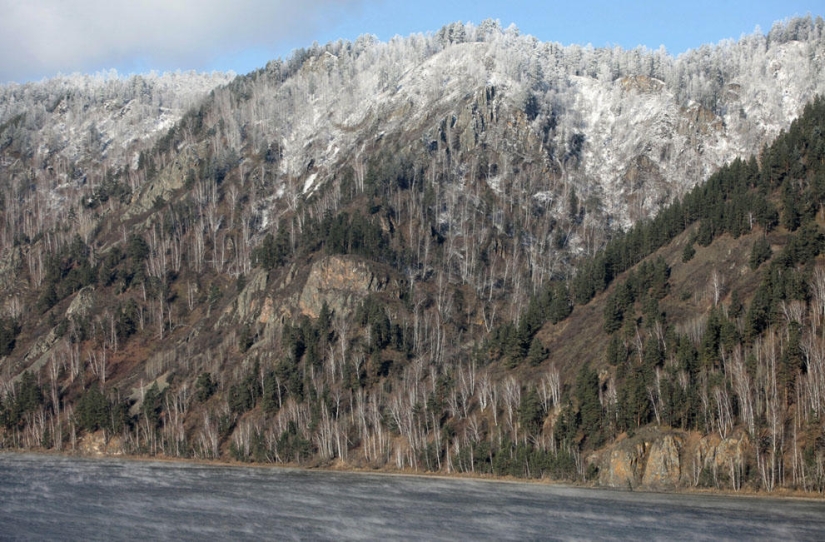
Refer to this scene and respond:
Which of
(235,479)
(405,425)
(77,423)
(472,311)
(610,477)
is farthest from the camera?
(472,311)

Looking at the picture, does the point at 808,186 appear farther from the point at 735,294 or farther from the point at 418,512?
the point at 418,512

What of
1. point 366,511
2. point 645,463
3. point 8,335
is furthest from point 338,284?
point 366,511

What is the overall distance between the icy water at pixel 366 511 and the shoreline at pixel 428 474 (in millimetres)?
2332

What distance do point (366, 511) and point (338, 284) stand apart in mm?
82828

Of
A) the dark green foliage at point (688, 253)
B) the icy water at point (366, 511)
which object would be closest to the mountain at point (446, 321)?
the dark green foliage at point (688, 253)

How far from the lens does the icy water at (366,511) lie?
189ft

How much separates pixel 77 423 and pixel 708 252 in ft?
343

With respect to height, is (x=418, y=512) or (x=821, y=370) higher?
(x=821, y=370)

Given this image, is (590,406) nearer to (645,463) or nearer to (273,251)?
(645,463)

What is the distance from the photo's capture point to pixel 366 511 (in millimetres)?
67812

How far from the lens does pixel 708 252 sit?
386 feet

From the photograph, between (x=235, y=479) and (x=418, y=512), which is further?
(x=235, y=479)

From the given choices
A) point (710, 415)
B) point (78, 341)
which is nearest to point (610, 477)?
point (710, 415)

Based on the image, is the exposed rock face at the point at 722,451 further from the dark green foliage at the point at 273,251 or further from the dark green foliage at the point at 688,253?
the dark green foliage at the point at 273,251
